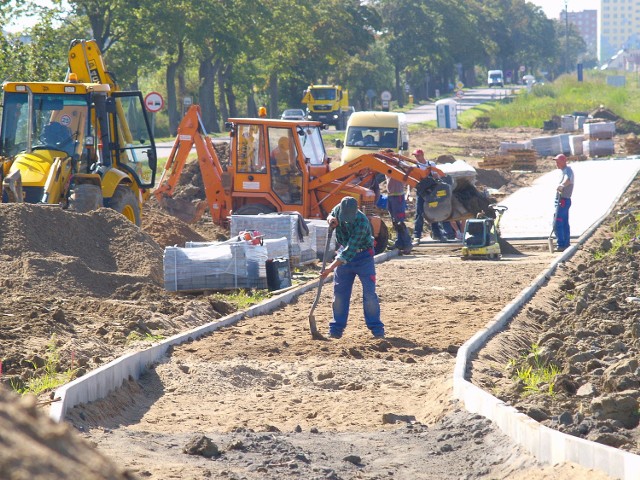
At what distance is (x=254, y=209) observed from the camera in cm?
2141

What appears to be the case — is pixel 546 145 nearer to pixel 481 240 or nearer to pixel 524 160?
pixel 524 160

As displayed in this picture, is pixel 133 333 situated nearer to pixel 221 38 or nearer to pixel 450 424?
pixel 450 424

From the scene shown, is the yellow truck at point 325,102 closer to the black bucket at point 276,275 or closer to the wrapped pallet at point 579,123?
the wrapped pallet at point 579,123

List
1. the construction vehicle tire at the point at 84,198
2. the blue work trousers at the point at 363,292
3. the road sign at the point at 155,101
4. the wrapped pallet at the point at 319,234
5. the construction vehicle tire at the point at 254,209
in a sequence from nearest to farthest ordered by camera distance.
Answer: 1. the blue work trousers at the point at 363,292
2. the construction vehicle tire at the point at 84,198
3. the wrapped pallet at the point at 319,234
4. the construction vehicle tire at the point at 254,209
5. the road sign at the point at 155,101

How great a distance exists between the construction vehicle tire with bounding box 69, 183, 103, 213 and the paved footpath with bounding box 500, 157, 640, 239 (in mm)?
8932

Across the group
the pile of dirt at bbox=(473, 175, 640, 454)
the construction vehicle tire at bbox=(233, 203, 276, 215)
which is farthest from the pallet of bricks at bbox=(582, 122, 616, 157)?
the pile of dirt at bbox=(473, 175, 640, 454)

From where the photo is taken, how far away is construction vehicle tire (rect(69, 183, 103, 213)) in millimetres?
17266

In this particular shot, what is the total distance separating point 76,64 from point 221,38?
34939 mm

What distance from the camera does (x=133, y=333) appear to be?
39.3 ft

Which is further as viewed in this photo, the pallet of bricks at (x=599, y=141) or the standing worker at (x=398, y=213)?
the pallet of bricks at (x=599, y=141)

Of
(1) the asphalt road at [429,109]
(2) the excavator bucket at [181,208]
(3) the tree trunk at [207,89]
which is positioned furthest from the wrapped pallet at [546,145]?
(2) the excavator bucket at [181,208]

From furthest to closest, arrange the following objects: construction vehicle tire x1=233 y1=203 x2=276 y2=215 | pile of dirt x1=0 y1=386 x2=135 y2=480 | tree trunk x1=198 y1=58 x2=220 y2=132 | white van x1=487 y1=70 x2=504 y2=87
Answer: white van x1=487 y1=70 x2=504 y2=87 → tree trunk x1=198 y1=58 x2=220 y2=132 → construction vehicle tire x1=233 y1=203 x2=276 y2=215 → pile of dirt x1=0 y1=386 x2=135 y2=480

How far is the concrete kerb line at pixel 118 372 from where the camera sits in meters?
8.31

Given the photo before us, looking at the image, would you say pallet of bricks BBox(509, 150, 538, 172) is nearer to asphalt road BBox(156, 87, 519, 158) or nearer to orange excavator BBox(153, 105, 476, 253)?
asphalt road BBox(156, 87, 519, 158)
